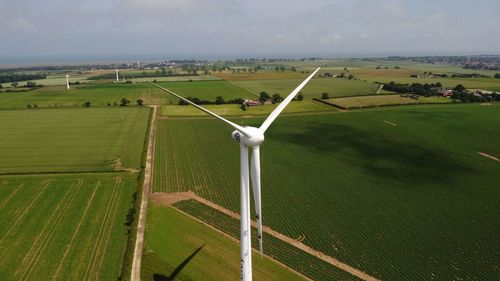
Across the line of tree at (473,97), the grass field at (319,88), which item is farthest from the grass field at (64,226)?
the line of tree at (473,97)

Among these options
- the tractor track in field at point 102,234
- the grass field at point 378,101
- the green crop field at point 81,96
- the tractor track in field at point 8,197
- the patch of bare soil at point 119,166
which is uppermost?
the green crop field at point 81,96

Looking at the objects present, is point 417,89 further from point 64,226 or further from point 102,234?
point 64,226

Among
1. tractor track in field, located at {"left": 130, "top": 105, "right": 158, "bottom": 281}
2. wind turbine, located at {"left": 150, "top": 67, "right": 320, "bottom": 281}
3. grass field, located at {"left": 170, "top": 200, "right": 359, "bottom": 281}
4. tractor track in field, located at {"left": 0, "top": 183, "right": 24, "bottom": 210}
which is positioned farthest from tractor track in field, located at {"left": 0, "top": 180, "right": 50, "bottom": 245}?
A: wind turbine, located at {"left": 150, "top": 67, "right": 320, "bottom": 281}

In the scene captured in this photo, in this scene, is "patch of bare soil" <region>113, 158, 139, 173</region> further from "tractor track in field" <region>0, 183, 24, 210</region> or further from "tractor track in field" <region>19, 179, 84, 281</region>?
"tractor track in field" <region>0, 183, 24, 210</region>

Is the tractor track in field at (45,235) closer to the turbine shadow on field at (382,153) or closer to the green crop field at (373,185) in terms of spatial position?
the green crop field at (373,185)

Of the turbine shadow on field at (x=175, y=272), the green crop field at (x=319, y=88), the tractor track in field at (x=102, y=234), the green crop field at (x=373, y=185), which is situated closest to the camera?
the turbine shadow on field at (x=175, y=272)

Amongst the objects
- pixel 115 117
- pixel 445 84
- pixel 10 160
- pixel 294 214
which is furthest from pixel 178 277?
pixel 445 84

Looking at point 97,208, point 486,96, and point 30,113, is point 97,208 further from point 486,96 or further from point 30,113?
point 486,96
